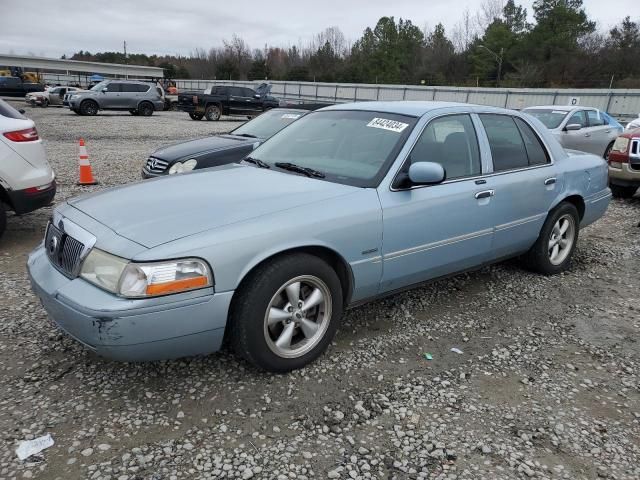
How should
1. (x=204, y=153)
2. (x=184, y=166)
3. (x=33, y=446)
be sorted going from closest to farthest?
1. (x=33, y=446)
2. (x=184, y=166)
3. (x=204, y=153)

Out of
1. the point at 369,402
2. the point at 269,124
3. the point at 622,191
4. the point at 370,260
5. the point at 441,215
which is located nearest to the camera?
the point at 369,402

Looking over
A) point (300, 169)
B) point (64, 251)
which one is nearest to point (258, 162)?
point (300, 169)

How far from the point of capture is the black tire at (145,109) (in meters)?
25.7

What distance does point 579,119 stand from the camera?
36.3 feet

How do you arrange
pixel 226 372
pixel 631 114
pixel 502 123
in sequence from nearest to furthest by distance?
pixel 226 372 → pixel 502 123 → pixel 631 114

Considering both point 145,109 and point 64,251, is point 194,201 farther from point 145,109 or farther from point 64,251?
point 145,109

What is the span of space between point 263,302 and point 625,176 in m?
8.08

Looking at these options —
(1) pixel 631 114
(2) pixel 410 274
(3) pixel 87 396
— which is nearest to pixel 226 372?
(3) pixel 87 396

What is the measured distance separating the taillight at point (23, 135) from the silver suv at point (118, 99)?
2156 centimetres

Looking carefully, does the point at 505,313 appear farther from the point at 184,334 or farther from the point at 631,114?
the point at 631,114

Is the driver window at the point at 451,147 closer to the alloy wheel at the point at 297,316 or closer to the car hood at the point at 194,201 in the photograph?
the car hood at the point at 194,201

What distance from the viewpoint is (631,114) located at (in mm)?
25391

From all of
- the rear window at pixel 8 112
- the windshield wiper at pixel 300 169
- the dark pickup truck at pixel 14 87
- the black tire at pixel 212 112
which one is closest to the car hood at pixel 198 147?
the rear window at pixel 8 112

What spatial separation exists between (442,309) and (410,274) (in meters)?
0.77
